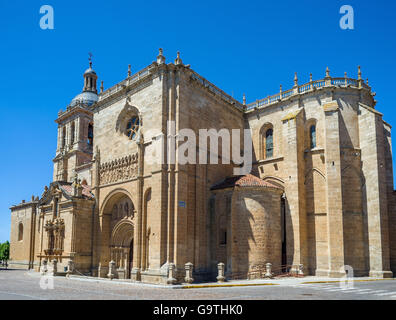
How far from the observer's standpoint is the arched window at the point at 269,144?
3070 centimetres

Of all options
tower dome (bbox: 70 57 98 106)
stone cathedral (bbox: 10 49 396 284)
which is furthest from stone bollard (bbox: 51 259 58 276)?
tower dome (bbox: 70 57 98 106)

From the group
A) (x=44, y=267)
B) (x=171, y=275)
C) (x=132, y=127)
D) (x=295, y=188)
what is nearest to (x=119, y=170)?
(x=132, y=127)

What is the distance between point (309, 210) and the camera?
2694cm

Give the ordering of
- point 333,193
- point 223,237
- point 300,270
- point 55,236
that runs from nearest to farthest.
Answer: point 300,270 → point 333,193 → point 223,237 → point 55,236

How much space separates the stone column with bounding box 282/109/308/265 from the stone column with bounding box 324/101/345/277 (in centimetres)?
177

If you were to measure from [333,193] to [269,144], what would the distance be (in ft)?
24.0

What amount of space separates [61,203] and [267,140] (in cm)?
1755

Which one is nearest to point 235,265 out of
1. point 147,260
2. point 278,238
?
point 278,238

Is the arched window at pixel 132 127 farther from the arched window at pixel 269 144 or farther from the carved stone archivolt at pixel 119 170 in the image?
the arched window at pixel 269 144

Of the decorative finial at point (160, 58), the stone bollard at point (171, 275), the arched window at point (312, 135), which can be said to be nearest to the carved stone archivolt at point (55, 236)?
the stone bollard at point (171, 275)

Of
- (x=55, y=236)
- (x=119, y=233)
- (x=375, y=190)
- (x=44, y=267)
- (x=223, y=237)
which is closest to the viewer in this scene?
(x=375, y=190)

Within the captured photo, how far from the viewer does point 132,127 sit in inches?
1126

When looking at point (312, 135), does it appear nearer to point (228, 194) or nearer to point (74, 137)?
point (228, 194)

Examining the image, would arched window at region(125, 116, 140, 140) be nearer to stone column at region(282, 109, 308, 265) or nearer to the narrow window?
the narrow window
